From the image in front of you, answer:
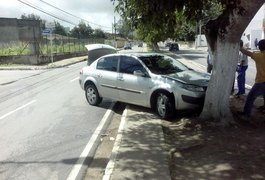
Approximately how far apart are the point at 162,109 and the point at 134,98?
46.4 inches

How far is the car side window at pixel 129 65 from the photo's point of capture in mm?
10477

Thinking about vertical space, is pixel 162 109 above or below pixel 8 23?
below

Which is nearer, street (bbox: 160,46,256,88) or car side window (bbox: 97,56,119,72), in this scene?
car side window (bbox: 97,56,119,72)

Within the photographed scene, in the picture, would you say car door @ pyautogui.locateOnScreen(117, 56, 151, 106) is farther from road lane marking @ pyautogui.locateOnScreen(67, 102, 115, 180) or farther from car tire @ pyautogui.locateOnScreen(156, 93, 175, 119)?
road lane marking @ pyautogui.locateOnScreen(67, 102, 115, 180)

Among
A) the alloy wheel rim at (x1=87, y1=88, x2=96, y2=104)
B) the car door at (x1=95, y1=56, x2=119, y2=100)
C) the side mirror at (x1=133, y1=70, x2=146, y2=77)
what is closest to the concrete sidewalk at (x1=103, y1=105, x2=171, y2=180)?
the side mirror at (x1=133, y1=70, x2=146, y2=77)

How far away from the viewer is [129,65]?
35.5 ft

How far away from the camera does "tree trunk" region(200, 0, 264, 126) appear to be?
309 inches

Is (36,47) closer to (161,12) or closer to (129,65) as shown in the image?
(129,65)

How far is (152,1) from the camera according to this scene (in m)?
8.16

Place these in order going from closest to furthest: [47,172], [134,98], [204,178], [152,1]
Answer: [204,178] → [47,172] → [152,1] → [134,98]

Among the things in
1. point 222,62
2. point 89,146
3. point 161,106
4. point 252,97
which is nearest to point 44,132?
point 89,146

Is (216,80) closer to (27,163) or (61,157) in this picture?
(61,157)

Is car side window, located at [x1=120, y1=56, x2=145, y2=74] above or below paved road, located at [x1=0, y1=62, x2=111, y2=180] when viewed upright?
above

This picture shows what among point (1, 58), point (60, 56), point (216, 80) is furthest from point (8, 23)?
point (216, 80)
